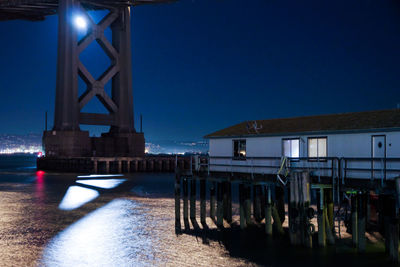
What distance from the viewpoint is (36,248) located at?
60.7 feet

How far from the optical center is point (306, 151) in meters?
21.9

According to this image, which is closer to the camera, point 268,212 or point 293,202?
point 293,202

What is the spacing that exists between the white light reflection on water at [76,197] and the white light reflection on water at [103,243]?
4936 millimetres

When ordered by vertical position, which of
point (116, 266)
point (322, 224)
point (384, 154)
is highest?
point (384, 154)

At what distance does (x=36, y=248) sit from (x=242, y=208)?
10110 mm

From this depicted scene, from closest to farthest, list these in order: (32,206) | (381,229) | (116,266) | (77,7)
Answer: (116,266)
(381,229)
(32,206)
(77,7)

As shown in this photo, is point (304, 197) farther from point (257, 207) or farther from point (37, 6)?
point (37, 6)

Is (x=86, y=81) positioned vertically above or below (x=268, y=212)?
above

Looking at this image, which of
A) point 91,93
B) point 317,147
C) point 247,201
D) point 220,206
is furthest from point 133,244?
point 91,93

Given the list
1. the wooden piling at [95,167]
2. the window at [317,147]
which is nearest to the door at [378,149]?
the window at [317,147]

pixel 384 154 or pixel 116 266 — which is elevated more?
pixel 384 154

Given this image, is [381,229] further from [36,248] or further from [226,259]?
[36,248]

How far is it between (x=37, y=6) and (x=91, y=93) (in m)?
17.8

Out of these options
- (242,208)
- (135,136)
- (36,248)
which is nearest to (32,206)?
(36,248)
